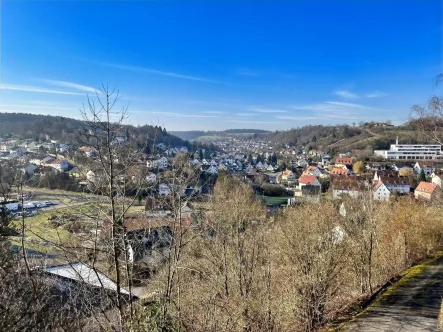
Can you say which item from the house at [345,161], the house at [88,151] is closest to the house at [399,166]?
the house at [345,161]

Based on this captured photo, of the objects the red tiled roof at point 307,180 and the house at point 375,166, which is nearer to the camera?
the red tiled roof at point 307,180

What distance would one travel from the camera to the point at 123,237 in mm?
3551

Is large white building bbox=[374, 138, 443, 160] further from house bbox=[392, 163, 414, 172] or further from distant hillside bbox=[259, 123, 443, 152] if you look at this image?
house bbox=[392, 163, 414, 172]

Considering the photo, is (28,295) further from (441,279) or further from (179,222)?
(441,279)

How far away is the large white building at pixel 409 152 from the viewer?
198 ft

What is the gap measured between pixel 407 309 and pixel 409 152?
63061mm

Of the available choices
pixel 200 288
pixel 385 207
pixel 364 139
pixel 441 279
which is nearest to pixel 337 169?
pixel 364 139

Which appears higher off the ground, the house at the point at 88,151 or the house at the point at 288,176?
the house at the point at 88,151

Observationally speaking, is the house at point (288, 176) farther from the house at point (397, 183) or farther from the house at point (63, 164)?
the house at point (63, 164)

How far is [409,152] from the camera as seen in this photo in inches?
2399

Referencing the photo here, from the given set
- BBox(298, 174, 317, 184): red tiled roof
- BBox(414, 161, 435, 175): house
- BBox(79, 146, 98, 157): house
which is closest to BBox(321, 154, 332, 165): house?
BBox(414, 161, 435, 175): house

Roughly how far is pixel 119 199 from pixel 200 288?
4.24m

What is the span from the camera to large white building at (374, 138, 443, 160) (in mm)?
60250

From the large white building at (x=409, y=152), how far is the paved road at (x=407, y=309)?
57965 millimetres
